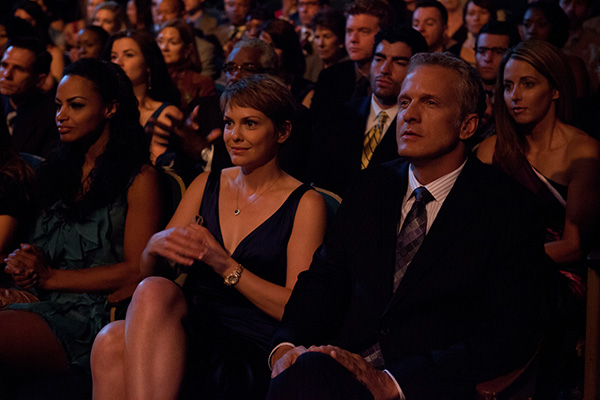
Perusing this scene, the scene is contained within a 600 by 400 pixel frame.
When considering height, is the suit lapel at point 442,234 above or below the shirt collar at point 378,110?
above

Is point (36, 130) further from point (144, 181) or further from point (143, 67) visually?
point (144, 181)

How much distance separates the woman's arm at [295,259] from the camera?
2.12 metres

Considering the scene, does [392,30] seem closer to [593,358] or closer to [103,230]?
[103,230]

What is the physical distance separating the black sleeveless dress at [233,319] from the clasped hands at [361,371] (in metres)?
0.26

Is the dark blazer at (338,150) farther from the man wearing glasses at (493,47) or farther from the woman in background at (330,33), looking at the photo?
the woman in background at (330,33)

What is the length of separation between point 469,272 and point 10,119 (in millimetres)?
3383

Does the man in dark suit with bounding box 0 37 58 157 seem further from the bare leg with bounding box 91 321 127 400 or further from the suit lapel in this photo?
the suit lapel

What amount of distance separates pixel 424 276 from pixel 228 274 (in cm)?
62

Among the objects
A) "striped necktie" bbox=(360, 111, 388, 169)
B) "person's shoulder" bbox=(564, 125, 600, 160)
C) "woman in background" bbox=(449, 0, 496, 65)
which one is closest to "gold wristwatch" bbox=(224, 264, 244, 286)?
"striped necktie" bbox=(360, 111, 388, 169)

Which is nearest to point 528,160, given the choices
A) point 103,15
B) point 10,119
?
point 10,119

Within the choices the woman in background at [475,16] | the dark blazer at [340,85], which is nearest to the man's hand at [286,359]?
the dark blazer at [340,85]

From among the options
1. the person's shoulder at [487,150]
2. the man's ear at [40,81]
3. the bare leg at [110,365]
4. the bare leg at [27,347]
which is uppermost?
the man's ear at [40,81]

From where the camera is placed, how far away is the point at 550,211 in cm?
264

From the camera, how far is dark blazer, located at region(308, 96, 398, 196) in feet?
10.6
